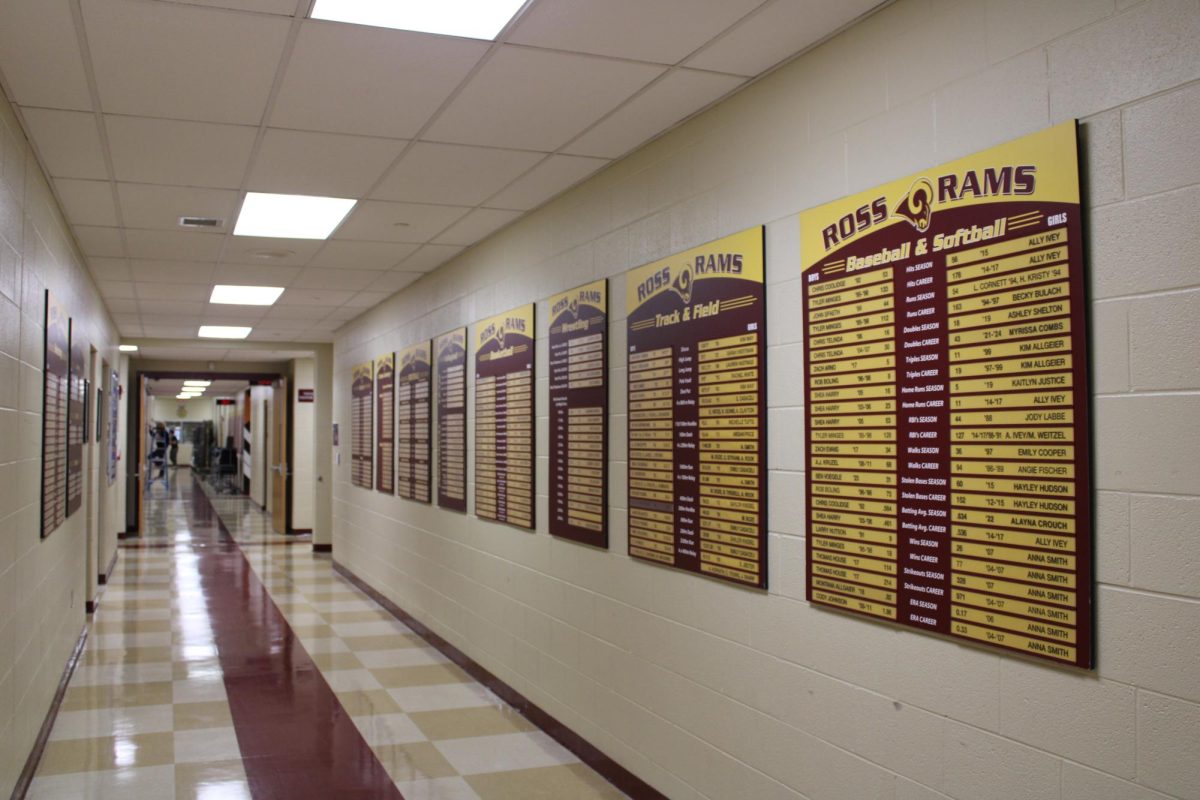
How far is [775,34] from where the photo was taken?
9.12 ft

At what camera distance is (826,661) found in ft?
9.07

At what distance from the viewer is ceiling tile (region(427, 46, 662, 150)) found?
3041mm

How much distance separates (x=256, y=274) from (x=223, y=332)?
4.20 m

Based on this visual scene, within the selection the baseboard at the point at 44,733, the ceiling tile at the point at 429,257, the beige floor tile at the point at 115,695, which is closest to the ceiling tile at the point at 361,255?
the ceiling tile at the point at 429,257

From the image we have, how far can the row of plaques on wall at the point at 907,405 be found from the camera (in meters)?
2.07

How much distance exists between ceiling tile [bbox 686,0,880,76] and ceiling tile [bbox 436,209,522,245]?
226cm

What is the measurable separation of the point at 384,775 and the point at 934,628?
8.65 ft

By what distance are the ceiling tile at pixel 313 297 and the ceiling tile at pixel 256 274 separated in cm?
37

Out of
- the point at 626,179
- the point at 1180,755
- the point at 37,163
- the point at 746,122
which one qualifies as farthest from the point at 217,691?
the point at 1180,755

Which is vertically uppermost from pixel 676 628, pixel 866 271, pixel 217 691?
pixel 866 271

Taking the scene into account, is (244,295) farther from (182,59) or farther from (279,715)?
(182,59)

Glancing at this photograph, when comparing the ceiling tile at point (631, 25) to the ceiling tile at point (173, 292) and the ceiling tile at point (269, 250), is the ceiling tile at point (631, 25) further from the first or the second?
the ceiling tile at point (173, 292)

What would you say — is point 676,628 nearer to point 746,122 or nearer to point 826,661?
point 826,661

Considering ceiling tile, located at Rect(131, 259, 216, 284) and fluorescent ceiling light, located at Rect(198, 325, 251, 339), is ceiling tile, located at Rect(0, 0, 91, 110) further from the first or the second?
fluorescent ceiling light, located at Rect(198, 325, 251, 339)
